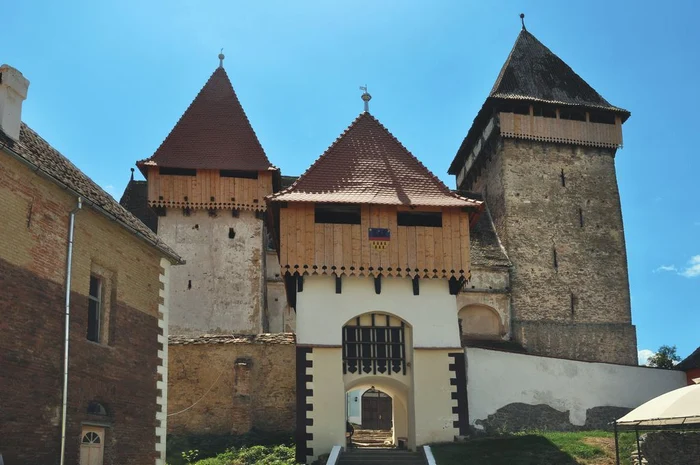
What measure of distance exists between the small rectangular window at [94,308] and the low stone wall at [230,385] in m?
8.63

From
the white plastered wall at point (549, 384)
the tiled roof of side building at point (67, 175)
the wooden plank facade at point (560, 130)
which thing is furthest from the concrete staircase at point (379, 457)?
the wooden plank facade at point (560, 130)

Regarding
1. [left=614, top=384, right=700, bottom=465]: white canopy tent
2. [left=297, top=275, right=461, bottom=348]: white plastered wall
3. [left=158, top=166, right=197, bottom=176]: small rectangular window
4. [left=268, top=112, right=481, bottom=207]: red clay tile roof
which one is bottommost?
[left=614, top=384, right=700, bottom=465]: white canopy tent

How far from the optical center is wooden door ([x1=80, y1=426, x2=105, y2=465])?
16.4 m

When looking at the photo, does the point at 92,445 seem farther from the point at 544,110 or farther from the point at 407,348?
the point at 544,110

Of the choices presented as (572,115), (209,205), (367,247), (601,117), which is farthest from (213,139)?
(601,117)

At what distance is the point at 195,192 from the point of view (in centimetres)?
3534

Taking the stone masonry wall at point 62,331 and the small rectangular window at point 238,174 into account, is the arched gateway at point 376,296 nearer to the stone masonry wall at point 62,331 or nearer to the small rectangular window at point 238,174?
the stone masonry wall at point 62,331

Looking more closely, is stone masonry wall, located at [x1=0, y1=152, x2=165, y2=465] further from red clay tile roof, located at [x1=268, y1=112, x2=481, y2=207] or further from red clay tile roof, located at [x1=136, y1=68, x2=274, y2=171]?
red clay tile roof, located at [x1=136, y1=68, x2=274, y2=171]

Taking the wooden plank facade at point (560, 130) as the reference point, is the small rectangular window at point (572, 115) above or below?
above

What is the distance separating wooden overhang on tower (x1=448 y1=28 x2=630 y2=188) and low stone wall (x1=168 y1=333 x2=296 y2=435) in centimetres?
1757

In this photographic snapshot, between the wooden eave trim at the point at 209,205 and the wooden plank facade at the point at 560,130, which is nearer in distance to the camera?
the wooden eave trim at the point at 209,205

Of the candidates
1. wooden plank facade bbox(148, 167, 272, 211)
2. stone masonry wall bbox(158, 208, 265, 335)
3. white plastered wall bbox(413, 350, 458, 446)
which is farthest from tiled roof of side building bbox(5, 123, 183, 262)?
wooden plank facade bbox(148, 167, 272, 211)

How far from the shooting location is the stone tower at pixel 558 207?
1426 inches

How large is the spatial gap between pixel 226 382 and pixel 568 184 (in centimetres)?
2043
